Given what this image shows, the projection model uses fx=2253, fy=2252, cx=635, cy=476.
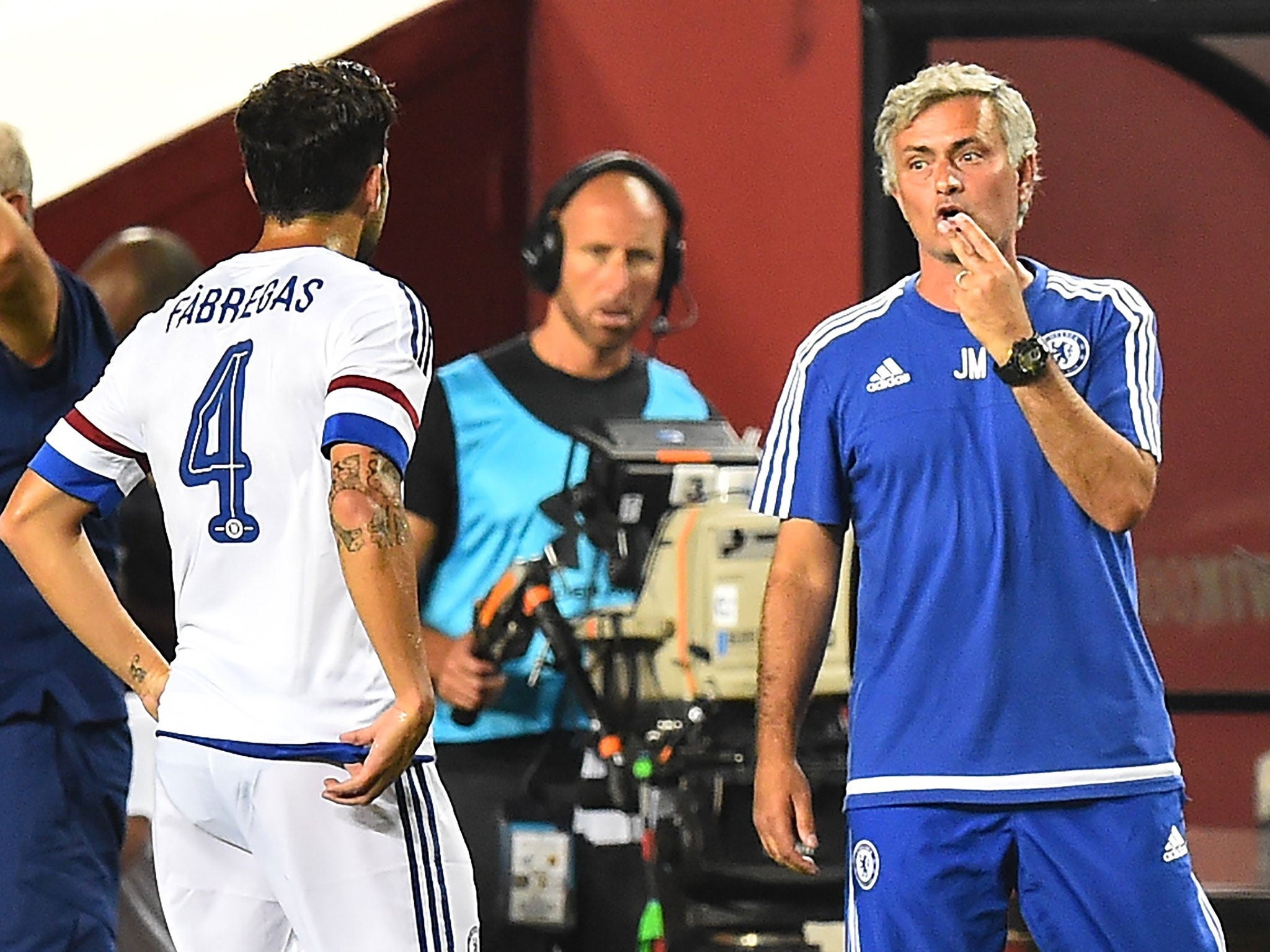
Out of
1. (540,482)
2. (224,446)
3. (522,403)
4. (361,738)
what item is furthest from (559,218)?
(361,738)

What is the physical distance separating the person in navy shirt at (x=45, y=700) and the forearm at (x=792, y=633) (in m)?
1.04

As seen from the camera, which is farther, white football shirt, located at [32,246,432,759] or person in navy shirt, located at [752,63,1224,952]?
person in navy shirt, located at [752,63,1224,952]

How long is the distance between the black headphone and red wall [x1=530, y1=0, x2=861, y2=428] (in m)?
1.61

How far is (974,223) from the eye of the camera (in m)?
2.73

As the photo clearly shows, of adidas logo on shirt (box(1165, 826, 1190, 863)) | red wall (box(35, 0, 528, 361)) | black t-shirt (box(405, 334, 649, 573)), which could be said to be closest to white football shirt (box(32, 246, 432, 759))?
adidas logo on shirt (box(1165, 826, 1190, 863))

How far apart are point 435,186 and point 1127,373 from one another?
347 centimetres

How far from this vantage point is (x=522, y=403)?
4016 mm

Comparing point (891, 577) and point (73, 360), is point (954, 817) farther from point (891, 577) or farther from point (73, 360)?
point (73, 360)

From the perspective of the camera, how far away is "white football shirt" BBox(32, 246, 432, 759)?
254 centimetres

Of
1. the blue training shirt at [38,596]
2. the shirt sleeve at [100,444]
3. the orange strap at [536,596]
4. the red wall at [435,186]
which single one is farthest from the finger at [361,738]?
the red wall at [435,186]

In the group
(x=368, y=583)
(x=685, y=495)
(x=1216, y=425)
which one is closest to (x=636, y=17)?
A: (x=1216, y=425)

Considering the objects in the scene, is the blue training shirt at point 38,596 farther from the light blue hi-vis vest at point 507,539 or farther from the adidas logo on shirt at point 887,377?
the adidas logo on shirt at point 887,377

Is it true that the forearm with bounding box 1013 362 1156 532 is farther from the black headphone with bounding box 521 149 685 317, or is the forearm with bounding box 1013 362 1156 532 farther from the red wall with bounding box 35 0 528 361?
the red wall with bounding box 35 0 528 361

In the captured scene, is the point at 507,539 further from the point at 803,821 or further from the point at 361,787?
the point at 361,787
